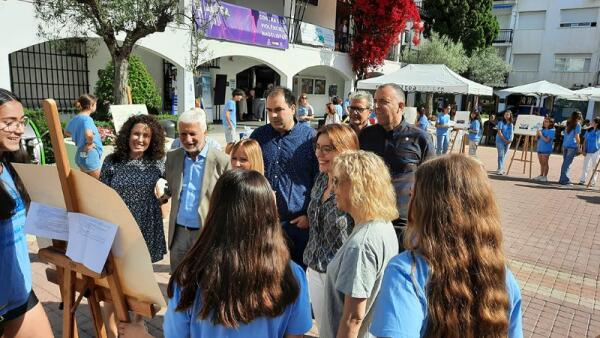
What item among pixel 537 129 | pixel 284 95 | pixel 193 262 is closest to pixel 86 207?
pixel 193 262

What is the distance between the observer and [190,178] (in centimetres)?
308

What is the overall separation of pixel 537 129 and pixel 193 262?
13.7m

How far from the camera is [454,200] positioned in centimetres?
→ 133

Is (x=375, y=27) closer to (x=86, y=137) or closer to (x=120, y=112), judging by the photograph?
(x=120, y=112)

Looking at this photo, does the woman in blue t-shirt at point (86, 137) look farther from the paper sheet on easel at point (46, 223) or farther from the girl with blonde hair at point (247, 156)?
the paper sheet on easel at point (46, 223)

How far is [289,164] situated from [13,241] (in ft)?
6.37

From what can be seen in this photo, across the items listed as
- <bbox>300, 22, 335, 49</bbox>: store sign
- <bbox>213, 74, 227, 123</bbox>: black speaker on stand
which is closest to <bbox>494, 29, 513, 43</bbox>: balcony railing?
<bbox>300, 22, 335, 49</bbox>: store sign

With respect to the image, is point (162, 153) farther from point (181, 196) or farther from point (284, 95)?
point (284, 95)

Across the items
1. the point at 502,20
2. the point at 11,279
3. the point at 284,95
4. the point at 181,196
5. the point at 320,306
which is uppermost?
the point at 502,20

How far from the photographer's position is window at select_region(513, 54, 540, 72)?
3297 cm

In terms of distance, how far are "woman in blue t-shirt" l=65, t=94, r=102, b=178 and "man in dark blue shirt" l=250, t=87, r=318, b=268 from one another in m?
3.45

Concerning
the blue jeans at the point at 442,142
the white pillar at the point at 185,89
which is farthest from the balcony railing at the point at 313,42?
Answer: the blue jeans at the point at 442,142

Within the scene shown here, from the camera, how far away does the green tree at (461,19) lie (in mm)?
28438

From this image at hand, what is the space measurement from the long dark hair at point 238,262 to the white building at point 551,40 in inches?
1403
